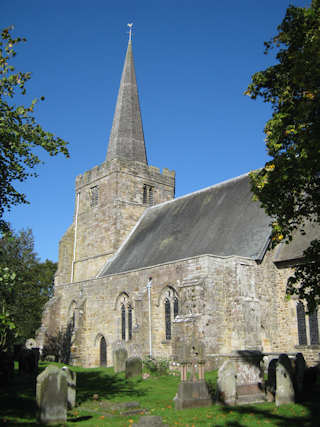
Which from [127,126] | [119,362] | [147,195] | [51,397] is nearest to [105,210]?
[147,195]

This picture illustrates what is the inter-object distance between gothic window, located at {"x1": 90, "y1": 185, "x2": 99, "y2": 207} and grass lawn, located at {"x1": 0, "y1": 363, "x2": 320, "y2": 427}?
844 inches

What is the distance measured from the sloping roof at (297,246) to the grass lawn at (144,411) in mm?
7052

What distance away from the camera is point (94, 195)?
120ft

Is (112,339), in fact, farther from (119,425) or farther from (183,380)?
(119,425)

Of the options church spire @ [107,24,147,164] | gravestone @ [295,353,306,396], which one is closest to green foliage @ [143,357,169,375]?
gravestone @ [295,353,306,396]

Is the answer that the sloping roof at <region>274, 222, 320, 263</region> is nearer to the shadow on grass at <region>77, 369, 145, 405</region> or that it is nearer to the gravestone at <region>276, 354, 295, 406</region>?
the shadow on grass at <region>77, 369, 145, 405</region>

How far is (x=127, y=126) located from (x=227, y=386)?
28378 mm

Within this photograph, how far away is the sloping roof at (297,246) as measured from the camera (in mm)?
19766

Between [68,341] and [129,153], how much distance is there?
15.2 metres

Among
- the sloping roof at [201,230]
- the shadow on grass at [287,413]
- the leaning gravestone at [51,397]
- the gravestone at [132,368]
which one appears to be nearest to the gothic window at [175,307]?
the sloping roof at [201,230]

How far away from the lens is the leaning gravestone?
966 centimetres

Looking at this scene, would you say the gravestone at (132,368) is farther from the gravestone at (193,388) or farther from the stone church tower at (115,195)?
the stone church tower at (115,195)

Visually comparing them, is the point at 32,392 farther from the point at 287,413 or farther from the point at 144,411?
the point at 287,413

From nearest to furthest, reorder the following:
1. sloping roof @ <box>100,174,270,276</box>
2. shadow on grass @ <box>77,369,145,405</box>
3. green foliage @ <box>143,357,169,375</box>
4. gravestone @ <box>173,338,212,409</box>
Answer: gravestone @ <box>173,338,212,409</box> → shadow on grass @ <box>77,369,145,405</box> → green foliage @ <box>143,357,169,375</box> → sloping roof @ <box>100,174,270,276</box>
